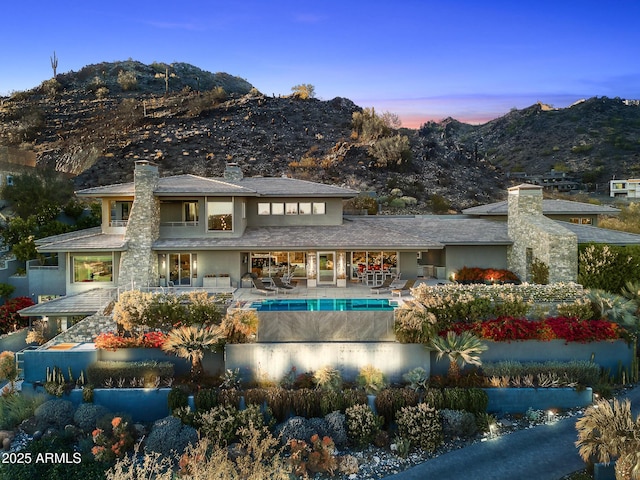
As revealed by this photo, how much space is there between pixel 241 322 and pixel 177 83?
244 feet

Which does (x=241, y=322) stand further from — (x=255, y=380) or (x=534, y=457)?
(x=534, y=457)

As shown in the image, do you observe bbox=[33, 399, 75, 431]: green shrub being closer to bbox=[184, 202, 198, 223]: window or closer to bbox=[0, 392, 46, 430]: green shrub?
bbox=[0, 392, 46, 430]: green shrub

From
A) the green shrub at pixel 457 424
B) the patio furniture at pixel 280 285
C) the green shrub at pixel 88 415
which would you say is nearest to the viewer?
the green shrub at pixel 457 424

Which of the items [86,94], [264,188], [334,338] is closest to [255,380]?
[334,338]

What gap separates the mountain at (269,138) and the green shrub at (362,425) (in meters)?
29.8

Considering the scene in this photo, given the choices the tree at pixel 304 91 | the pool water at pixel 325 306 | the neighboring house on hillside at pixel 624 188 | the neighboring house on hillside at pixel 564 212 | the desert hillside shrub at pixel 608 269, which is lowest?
the pool water at pixel 325 306

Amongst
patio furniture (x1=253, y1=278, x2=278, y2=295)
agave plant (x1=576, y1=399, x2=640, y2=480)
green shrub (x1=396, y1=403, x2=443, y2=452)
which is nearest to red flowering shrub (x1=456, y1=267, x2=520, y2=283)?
patio furniture (x1=253, y1=278, x2=278, y2=295)

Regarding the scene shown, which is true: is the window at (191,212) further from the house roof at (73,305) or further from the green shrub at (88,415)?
the green shrub at (88,415)

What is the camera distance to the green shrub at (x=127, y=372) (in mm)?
13789

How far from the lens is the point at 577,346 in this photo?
47.8 ft

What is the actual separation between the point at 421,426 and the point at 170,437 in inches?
262

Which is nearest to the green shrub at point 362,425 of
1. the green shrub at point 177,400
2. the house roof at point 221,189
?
the green shrub at point 177,400

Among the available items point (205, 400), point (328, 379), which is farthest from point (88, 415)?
point (328, 379)

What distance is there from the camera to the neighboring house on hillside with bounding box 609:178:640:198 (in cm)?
5541
